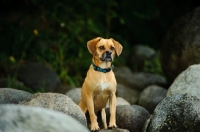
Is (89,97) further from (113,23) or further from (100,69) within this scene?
(113,23)

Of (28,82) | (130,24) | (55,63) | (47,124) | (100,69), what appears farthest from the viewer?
(130,24)

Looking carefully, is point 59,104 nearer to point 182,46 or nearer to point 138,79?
point 182,46

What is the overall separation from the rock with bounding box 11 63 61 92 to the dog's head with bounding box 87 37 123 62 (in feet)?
11.4

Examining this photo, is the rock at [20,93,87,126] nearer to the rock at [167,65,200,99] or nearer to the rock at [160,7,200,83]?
the rock at [167,65,200,99]

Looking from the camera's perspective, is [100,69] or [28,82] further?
[28,82]

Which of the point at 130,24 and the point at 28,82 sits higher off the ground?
the point at 130,24

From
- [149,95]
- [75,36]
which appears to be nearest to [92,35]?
[75,36]

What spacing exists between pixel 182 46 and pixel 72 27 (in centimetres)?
380

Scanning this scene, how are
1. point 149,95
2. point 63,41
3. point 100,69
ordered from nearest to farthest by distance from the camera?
point 100,69
point 149,95
point 63,41

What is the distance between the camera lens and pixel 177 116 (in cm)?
574

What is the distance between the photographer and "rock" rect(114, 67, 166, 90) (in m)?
10.2

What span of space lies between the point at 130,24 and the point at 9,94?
299 inches

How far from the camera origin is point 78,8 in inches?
476

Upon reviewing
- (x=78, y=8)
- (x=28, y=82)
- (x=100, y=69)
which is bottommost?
(x=28, y=82)
